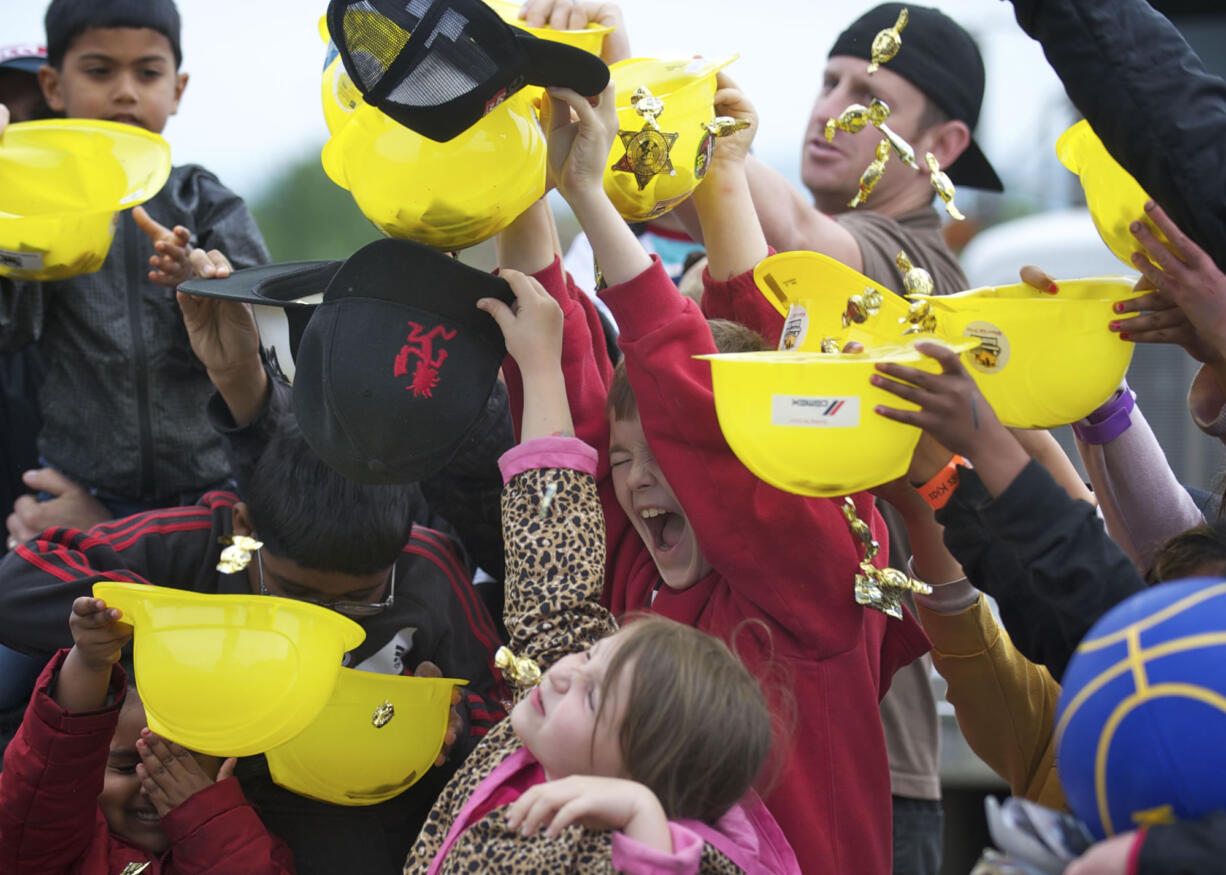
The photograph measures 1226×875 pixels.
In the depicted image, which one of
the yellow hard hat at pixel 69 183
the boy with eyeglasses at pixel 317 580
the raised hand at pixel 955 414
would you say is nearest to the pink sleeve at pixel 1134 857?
the raised hand at pixel 955 414

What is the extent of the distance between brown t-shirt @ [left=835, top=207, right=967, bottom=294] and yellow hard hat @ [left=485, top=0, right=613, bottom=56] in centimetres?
78

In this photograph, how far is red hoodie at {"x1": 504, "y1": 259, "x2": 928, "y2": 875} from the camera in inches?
65.6

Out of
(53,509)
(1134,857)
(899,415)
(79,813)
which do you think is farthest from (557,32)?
(53,509)

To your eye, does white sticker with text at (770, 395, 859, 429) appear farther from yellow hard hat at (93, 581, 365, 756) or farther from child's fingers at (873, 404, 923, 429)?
yellow hard hat at (93, 581, 365, 756)

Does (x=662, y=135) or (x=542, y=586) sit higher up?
(x=662, y=135)

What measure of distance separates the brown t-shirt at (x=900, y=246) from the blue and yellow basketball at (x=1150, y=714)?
1.28 m

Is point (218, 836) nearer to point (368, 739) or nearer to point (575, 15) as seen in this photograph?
point (368, 739)

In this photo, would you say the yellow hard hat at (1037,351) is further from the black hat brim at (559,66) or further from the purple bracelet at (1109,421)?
the black hat brim at (559,66)

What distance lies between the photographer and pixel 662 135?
1.74 m

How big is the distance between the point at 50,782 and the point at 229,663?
40 cm

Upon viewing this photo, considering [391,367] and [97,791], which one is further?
[97,791]

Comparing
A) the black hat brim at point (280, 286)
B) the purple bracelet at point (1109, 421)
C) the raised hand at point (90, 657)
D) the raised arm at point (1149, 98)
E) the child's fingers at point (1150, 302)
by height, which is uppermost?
the raised arm at point (1149, 98)

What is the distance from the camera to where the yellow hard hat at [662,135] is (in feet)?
5.72

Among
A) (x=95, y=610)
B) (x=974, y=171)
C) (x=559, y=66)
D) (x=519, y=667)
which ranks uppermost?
(x=559, y=66)
